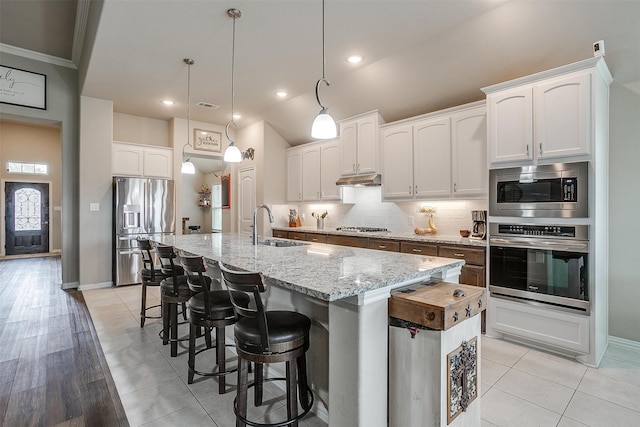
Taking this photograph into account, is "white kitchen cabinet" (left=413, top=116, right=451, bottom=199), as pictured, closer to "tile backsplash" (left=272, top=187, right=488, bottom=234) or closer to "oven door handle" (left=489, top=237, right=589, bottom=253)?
"tile backsplash" (left=272, top=187, right=488, bottom=234)

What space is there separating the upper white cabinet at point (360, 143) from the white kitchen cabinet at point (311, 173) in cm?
62

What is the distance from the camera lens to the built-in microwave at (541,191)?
8.76 feet

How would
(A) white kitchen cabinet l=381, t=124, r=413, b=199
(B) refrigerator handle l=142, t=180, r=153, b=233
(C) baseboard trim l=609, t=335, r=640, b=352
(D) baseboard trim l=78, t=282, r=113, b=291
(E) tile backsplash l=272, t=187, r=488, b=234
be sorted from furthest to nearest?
1. (B) refrigerator handle l=142, t=180, r=153, b=233
2. (D) baseboard trim l=78, t=282, r=113, b=291
3. (A) white kitchen cabinet l=381, t=124, r=413, b=199
4. (E) tile backsplash l=272, t=187, r=488, b=234
5. (C) baseboard trim l=609, t=335, r=640, b=352

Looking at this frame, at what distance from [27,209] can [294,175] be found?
7518 millimetres

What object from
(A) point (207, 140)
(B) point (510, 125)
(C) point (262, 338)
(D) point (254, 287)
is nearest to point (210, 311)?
(C) point (262, 338)

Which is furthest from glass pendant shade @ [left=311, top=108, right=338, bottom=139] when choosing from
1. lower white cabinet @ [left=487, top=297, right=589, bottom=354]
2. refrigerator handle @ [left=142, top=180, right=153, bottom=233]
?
refrigerator handle @ [left=142, top=180, right=153, bottom=233]

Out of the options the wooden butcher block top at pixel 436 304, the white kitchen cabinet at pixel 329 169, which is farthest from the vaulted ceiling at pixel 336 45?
the wooden butcher block top at pixel 436 304

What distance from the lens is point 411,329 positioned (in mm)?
1535

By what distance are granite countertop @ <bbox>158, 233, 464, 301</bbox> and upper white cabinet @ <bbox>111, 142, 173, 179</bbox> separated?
3.72m

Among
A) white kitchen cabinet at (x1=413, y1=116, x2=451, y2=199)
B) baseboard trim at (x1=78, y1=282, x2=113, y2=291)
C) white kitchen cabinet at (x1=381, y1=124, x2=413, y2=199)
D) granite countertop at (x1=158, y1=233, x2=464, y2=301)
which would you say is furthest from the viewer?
baseboard trim at (x1=78, y1=282, x2=113, y2=291)

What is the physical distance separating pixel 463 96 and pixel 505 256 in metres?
1.91

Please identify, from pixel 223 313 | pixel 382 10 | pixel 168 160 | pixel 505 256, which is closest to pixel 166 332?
pixel 223 313

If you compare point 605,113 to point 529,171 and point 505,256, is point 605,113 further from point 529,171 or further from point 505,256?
point 505,256

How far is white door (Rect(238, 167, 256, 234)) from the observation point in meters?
6.24
